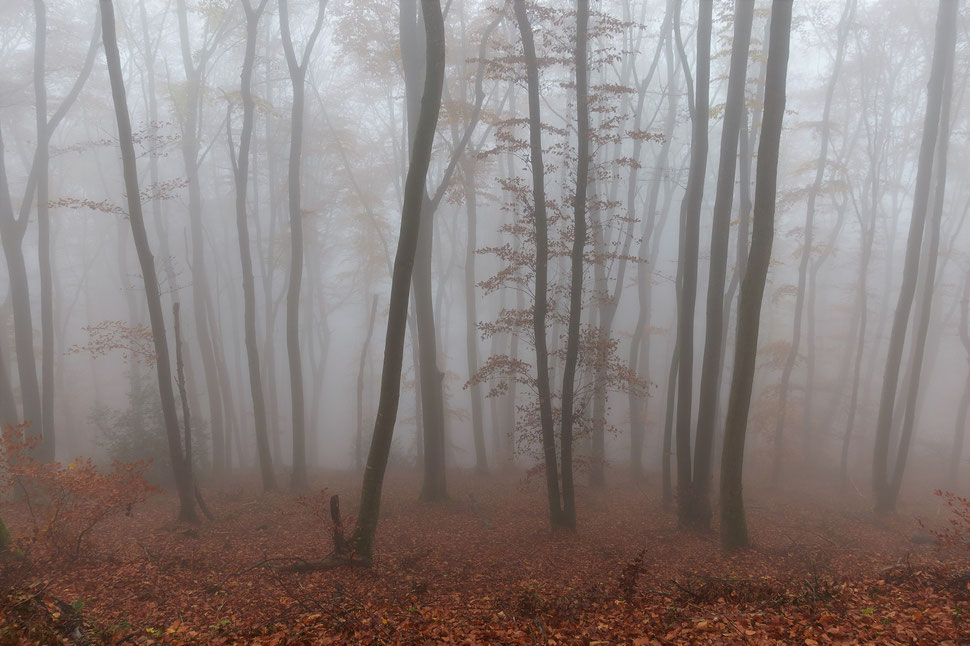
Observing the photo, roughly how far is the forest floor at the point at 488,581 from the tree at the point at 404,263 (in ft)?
2.80

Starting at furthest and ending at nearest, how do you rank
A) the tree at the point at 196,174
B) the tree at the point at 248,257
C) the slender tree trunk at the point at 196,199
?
1. the slender tree trunk at the point at 196,199
2. the tree at the point at 196,174
3. the tree at the point at 248,257

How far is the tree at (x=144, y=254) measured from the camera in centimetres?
813

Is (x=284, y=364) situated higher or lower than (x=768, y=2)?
lower

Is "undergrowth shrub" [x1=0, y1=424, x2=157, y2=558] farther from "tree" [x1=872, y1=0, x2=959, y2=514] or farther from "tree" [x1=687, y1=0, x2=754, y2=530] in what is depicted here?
"tree" [x1=872, y1=0, x2=959, y2=514]

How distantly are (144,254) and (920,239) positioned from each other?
48.3ft

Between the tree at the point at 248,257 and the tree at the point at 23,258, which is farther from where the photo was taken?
the tree at the point at 23,258

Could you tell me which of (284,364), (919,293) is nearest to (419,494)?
(919,293)

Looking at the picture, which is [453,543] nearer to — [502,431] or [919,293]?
[502,431]

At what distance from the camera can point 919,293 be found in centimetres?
1705

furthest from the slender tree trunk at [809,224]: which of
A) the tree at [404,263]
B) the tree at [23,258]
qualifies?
the tree at [23,258]

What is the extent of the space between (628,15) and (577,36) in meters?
8.28

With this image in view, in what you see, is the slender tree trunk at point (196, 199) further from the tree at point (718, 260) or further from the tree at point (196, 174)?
the tree at point (718, 260)

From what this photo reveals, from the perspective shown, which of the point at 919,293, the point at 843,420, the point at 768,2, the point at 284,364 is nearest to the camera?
the point at 768,2

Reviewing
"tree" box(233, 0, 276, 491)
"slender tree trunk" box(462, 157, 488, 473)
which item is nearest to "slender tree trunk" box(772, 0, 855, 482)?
"slender tree trunk" box(462, 157, 488, 473)
